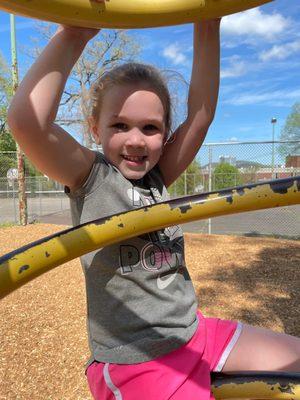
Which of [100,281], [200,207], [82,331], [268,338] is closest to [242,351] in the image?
[268,338]

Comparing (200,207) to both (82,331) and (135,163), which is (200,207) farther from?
(82,331)

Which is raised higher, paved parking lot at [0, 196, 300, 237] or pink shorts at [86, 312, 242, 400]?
pink shorts at [86, 312, 242, 400]

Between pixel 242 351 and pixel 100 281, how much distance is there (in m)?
0.43

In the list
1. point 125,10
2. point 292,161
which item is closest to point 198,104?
point 125,10

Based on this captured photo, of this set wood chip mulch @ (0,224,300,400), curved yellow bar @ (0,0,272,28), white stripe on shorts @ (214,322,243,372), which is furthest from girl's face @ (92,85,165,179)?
wood chip mulch @ (0,224,300,400)

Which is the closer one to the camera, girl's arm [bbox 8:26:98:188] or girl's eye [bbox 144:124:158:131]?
girl's arm [bbox 8:26:98:188]

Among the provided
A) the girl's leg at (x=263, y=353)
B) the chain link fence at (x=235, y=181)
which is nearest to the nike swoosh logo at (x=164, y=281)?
the girl's leg at (x=263, y=353)

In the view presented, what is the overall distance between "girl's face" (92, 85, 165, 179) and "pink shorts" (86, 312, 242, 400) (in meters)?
0.46

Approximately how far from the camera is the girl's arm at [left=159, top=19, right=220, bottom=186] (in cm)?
119

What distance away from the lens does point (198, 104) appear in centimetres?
125

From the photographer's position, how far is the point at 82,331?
3.67m

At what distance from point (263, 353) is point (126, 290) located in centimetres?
43

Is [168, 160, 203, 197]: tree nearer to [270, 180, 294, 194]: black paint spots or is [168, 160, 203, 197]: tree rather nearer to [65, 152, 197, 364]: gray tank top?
[65, 152, 197, 364]: gray tank top

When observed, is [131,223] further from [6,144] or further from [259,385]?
[6,144]
